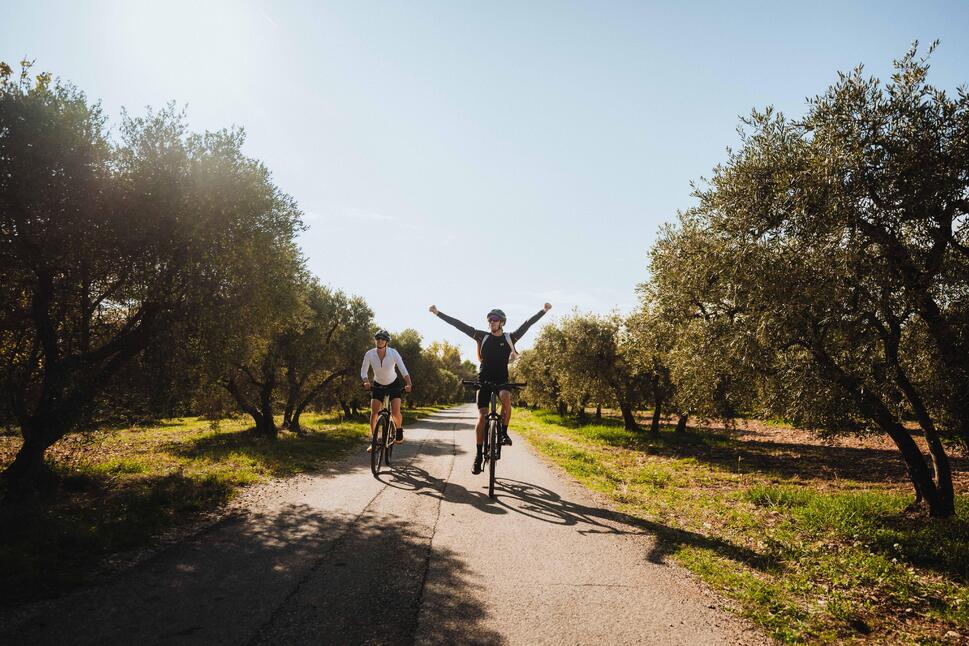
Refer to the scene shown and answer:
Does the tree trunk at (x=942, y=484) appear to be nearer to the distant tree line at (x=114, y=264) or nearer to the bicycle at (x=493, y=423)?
the bicycle at (x=493, y=423)

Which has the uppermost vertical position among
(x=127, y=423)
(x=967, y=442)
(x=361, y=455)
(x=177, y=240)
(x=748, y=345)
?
(x=177, y=240)

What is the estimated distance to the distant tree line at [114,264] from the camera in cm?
830

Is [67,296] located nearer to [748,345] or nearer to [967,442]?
[748,345]

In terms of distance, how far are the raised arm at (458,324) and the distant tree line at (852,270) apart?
5107mm

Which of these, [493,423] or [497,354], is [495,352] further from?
[493,423]

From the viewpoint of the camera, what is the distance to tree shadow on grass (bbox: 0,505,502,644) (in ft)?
11.6

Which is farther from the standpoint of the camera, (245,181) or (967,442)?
(245,181)

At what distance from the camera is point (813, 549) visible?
6.40 meters

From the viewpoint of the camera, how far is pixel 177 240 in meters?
9.60

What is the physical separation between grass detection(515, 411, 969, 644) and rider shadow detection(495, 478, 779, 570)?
1.7 inches

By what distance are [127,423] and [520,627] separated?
30.3 feet

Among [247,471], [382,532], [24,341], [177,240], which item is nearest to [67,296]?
[24,341]

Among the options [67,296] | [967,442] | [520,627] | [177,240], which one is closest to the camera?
[520,627]

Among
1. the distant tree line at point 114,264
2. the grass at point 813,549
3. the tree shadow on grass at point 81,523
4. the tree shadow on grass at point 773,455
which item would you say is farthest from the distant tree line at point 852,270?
the distant tree line at point 114,264
